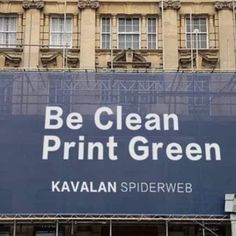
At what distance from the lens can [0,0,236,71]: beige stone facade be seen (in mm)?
30406

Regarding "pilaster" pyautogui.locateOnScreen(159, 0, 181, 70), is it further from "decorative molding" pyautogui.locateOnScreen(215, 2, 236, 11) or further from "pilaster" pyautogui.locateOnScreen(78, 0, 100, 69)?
"pilaster" pyautogui.locateOnScreen(78, 0, 100, 69)

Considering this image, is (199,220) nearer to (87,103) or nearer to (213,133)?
(213,133)

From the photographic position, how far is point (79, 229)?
25516 millimetres

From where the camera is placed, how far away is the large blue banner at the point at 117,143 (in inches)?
907

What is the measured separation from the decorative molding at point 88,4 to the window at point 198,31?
4401 mm

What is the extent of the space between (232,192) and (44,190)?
6581 millimetres

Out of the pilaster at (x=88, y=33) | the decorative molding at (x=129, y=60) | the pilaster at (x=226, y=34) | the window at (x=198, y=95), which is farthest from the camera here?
the pilaster at (x=88, y=33)

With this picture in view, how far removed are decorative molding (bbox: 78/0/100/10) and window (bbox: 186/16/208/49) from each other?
4.40 metres

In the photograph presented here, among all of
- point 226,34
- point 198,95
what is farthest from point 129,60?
point 198,95

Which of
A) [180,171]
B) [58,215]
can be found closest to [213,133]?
[180,171]

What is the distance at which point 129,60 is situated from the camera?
30219 mm

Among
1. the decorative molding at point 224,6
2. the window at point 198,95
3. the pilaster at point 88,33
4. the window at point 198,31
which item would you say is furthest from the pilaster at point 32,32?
the decorative molding at point 224,6

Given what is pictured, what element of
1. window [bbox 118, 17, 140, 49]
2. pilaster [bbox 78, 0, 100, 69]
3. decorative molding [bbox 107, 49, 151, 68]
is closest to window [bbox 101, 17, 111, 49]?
window [bbox 118, 17, 140, 49]

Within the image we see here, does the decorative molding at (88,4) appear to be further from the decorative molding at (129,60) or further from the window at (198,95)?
the window at (198,95)
